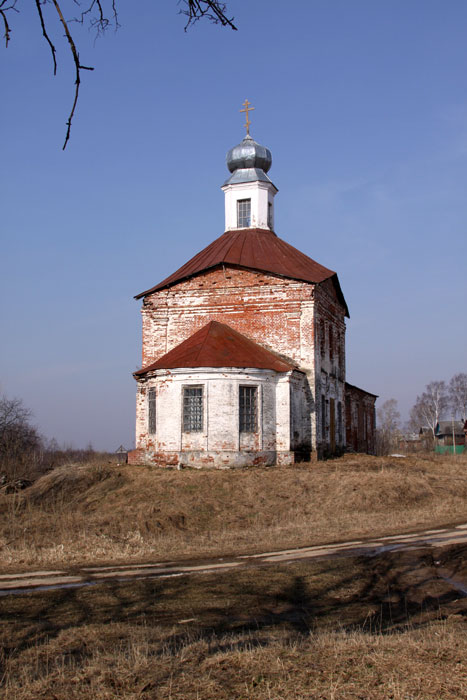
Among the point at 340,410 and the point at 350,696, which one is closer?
the point at 350,696

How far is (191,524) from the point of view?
15367 mm

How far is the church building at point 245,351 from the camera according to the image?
2123 cm

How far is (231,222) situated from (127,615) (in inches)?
942

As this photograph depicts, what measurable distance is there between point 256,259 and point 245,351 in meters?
4.98

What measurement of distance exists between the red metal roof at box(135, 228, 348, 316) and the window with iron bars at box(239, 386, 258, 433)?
496cm

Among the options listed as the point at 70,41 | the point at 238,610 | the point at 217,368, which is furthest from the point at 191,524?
the point at 70,41

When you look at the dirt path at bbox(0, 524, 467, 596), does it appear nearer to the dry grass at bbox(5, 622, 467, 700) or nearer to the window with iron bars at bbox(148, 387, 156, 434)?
the dry grass at bbox(5, 622, 467, 700)

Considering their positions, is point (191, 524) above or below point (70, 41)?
below

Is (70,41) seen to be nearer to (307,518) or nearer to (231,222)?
(307,518)

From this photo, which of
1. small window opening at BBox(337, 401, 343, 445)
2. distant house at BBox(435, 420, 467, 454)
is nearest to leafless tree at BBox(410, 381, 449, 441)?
distant house at BBox(435, 420, 467, 454)

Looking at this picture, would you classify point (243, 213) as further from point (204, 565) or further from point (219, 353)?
point (204, 565)

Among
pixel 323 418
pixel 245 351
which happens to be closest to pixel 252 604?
pixel 245 351

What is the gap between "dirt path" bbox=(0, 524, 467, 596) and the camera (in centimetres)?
917

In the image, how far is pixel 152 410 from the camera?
74.5 feet
